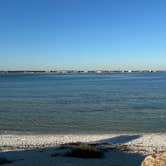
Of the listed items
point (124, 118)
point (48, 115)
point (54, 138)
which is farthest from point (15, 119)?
point (54, 138)

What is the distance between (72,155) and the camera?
16.0 meters

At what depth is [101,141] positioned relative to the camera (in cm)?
2403

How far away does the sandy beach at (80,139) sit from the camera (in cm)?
1518

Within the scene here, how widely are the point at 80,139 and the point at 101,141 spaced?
4.90 ft

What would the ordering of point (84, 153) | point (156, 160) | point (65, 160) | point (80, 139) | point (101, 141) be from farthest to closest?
point (80, 139), point (101, 141), point (84, 153), point (65, 160), point (156, 160)

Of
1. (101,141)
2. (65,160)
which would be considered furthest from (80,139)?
(65,160)

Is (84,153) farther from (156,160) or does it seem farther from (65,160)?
(156,160)

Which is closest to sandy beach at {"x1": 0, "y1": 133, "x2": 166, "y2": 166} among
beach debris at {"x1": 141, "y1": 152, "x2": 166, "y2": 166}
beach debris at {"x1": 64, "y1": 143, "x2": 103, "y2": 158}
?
beach debris at {"x1": 64, "y1": 143, "x2": 103, "y2": 158}

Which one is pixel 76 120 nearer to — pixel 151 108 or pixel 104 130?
pixel 104 130

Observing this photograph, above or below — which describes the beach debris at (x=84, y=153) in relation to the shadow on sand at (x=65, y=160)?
above

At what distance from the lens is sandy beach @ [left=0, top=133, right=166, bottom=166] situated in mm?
15180

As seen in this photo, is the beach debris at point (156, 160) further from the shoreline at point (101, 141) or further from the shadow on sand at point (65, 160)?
the shoreline at point (101, 141)

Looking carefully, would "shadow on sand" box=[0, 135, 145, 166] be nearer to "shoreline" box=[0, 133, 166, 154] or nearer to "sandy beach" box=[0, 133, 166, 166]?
"sandy beach" box=[0, 133, 166, 166]

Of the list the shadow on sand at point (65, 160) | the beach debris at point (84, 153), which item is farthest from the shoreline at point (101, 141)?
the beach debris at point (84, 153)
